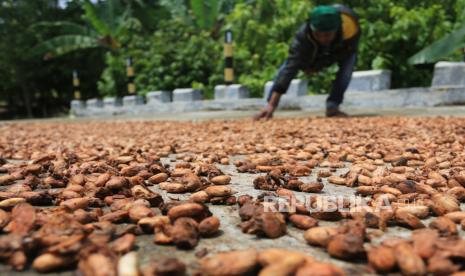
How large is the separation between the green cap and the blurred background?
0.85 m

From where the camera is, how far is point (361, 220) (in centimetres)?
93

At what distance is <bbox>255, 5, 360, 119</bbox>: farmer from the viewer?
147 inches

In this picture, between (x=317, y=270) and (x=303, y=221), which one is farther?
(x=303, y=221)

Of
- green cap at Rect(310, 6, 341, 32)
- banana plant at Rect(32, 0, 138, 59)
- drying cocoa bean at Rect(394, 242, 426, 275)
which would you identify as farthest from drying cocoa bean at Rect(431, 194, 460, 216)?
banana plant at Rect(32, 0, 138, 59)

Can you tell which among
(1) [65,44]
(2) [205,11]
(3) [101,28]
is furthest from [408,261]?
(1) [65,44]

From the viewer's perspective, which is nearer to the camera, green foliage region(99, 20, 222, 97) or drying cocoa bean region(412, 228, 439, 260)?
drying cocoa bean region(412, 228, 439, 260)

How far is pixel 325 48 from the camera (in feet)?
13.4

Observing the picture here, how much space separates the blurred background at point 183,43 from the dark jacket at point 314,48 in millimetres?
942

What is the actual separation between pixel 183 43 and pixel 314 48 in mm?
5582

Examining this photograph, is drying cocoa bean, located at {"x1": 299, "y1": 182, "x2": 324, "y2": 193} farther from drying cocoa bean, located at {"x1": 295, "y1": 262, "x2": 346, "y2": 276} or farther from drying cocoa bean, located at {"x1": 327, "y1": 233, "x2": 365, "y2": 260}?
drying cocoa bean, located at {"x1": 295, "y1": 262, "x2": 346, "y2": 276}

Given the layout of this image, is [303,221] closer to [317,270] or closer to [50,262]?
[317,270]

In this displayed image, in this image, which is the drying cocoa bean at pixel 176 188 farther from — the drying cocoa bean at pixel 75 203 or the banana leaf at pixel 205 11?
the banana leaf at pixel 205 11

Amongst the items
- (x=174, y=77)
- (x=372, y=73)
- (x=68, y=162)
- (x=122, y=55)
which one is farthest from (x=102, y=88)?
(x=68, y=162)

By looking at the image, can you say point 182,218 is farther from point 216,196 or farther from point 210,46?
point 210,46
